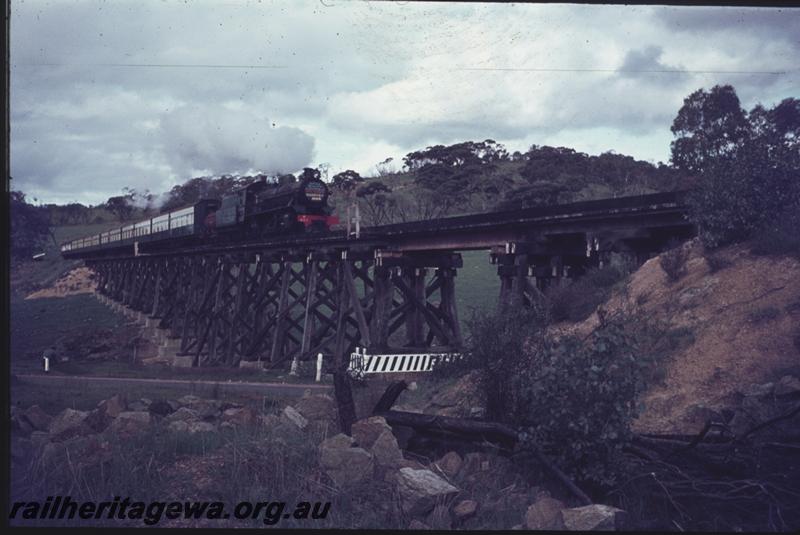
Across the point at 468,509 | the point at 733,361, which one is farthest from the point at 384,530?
the point at 733,361

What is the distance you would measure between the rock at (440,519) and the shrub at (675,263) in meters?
7.91

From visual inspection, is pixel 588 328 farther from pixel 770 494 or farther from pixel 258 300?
pixel 258 300

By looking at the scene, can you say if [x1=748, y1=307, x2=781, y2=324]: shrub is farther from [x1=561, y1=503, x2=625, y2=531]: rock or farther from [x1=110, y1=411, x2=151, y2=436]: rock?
[x1=110, y1=411, x2=151, y2=436]: rock

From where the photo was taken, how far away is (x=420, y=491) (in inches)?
222

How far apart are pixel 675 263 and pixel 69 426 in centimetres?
972

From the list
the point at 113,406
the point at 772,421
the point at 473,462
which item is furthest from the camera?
the point at 113,406

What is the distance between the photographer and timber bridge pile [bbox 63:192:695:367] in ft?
39.8

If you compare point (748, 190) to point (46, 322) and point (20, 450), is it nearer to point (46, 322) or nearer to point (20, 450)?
point (20, 450)

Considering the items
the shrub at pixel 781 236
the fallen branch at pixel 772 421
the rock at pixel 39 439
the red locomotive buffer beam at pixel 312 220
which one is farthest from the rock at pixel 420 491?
the red locomotive buffer beam at pixel 312 220

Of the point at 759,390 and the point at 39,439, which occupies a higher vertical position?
the point at 759,390

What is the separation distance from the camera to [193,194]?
59281mm

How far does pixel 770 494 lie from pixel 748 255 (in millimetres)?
6250

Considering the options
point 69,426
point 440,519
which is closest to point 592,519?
point 440,519

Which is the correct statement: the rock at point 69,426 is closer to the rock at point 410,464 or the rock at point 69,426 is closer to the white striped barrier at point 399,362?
the rock at point 410,464
